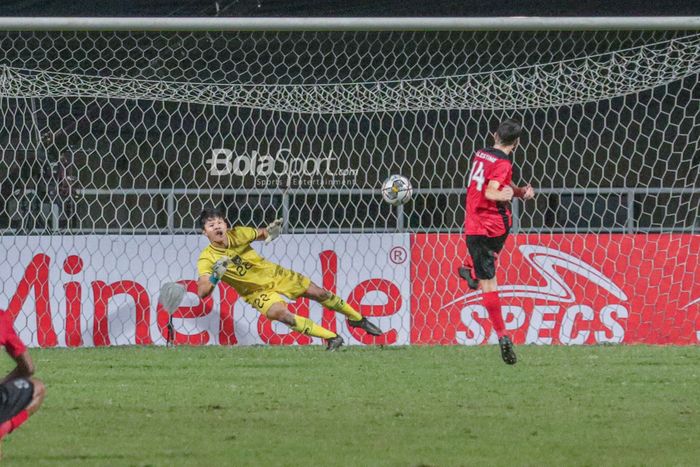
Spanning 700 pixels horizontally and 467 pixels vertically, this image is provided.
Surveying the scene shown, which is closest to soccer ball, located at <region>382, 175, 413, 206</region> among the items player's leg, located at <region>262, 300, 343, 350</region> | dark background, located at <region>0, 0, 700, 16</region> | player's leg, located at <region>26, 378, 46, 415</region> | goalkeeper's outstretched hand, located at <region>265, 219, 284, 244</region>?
goalkeeper's outstretched hand, located at <region>265, 219, 284, 244</region>

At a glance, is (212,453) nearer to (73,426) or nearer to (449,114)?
(73,426)

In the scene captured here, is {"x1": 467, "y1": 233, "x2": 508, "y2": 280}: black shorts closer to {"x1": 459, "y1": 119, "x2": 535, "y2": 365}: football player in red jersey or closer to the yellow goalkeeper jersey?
{"x1": 459, "y1": 119, "x2": 535, "y2": 365}: football player in red jersey

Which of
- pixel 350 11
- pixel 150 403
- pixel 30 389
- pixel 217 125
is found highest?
pixel 350 11

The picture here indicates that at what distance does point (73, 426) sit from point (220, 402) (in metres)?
1.07

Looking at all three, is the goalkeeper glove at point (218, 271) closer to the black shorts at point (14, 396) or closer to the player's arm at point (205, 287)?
the player's arm at point (205, 287)

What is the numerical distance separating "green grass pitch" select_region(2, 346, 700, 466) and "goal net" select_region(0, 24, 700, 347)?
0.99 m

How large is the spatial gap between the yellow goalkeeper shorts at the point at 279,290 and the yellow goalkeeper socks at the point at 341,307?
0.22 metres

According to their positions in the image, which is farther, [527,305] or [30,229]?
[30,229]

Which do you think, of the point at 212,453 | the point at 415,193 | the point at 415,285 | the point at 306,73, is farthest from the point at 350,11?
the point at 212,453

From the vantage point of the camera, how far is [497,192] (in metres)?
8.88

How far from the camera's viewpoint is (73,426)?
5.83 m

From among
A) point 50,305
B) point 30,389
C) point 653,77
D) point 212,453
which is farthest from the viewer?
point 653,77

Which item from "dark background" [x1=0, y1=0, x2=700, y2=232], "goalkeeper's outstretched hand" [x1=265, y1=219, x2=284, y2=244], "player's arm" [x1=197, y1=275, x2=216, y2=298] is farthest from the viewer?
"dark background" [x1=0, y1=0, x2=700, y2=232]

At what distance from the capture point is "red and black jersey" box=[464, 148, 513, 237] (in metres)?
9.03
